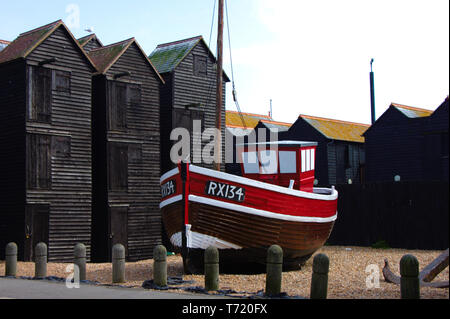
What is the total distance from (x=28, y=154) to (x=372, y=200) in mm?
13343

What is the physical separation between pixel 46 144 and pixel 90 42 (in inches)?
344

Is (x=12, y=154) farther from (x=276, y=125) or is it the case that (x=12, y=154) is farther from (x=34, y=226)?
(x=276, y=125)

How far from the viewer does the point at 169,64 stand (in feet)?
97.6

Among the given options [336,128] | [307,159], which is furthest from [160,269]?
[336,128]

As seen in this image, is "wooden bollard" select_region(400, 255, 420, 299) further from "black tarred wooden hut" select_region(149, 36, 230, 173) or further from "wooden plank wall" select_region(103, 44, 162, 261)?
"black tarred wooden hut" select_region(149, 36, 230, 173)

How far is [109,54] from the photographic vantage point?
90.7ft

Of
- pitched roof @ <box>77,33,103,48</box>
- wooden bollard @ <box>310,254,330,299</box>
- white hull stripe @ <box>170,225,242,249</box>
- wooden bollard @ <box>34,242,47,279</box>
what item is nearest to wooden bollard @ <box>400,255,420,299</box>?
wooden bollard @ <box>310,254,330,299</box>

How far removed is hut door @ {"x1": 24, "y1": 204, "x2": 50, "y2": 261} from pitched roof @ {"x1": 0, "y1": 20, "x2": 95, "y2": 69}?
18.6ft

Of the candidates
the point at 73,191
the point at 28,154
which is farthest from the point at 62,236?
the point at 28,154

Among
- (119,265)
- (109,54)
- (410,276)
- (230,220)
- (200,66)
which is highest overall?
(109,54)

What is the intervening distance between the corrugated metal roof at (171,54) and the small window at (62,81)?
5.71 m

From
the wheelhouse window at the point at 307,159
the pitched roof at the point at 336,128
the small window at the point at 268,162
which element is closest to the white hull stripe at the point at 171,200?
the small window at the point at 268,162

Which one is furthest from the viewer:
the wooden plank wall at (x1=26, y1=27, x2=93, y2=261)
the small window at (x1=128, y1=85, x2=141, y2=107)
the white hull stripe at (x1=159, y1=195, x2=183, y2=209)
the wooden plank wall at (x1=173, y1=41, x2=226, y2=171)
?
the wooden plank wall at (x1=173, y1=41, x2=226, y2=171)

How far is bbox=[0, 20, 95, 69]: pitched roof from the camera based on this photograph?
23812 millimetres
